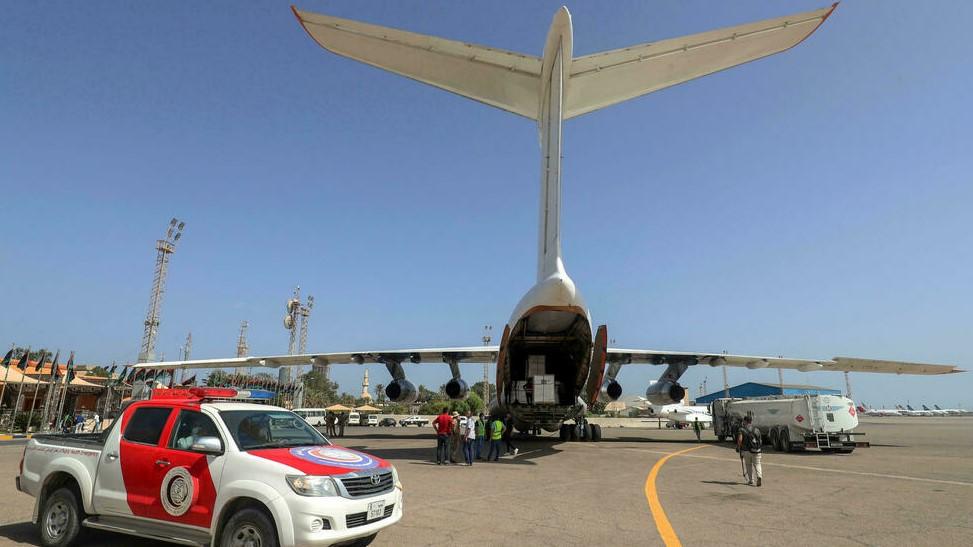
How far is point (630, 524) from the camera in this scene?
7238 mm

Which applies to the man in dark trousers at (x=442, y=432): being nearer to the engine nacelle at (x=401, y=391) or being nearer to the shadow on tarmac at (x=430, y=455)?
the shadow on tarmac at (x=430, y=455)

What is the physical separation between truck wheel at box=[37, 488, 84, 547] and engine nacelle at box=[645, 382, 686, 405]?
737 inches

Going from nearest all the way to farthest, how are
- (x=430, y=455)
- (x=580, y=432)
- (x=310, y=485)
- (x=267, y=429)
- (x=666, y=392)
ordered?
(x=310, y=485), (x=267, y=429), (x=430, y=455), (x=666, y=392), (x=580, y=432)

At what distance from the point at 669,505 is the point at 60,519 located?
8275 millimetres

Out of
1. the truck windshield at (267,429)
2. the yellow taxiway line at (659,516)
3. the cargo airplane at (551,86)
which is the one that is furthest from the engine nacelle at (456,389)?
the truck windshield at (267,429)

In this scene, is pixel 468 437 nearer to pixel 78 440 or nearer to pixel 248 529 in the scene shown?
pixel 78 440

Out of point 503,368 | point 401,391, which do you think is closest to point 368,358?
point 401,391

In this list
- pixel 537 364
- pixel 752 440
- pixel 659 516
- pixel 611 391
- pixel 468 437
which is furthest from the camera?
pixel 611 391

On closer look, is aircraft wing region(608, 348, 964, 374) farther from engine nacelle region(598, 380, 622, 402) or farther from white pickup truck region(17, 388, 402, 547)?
white pickup truck region(17, 388, 402, 547)

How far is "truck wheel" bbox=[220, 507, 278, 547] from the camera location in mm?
4773

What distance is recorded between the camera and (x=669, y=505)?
8766 mm

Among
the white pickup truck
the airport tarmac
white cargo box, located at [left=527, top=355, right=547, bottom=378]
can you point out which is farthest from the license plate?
white cargo box, located at [left=527, top=355, right=547, bottom=378]

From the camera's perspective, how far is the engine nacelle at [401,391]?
21297 mm

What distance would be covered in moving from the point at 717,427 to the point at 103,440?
87.8ft
